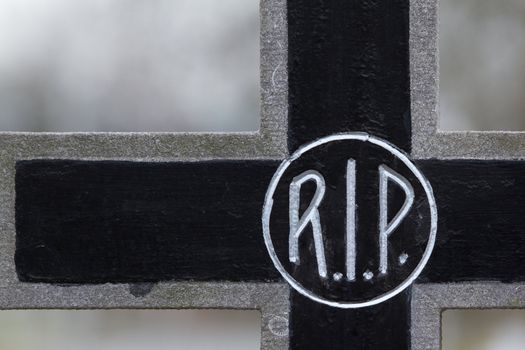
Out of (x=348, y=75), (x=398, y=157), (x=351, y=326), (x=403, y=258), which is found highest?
(x=348, y=75)

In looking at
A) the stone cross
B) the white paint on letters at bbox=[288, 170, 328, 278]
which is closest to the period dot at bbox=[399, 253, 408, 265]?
the stone cross

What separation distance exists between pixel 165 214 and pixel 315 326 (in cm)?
29

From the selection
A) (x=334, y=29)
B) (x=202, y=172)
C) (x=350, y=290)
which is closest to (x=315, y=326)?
(x=350, y=290)

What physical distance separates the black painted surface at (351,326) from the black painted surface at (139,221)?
0.08 m

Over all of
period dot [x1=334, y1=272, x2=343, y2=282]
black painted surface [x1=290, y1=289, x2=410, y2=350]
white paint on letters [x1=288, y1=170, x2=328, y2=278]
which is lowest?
black painted surface [x1=290, y1=289, x2=410, y2=350]

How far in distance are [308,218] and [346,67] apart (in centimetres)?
24

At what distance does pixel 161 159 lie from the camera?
1425 mm

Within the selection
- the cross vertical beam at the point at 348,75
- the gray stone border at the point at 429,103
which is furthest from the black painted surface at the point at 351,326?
the gray stone border at the point at 429,103

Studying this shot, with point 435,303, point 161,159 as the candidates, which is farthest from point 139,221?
point 435,303

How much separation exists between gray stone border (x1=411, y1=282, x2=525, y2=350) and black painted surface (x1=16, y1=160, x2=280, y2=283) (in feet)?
0.75

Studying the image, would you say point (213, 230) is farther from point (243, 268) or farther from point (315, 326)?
point (315, 326)

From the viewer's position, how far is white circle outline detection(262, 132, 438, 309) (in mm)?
1399

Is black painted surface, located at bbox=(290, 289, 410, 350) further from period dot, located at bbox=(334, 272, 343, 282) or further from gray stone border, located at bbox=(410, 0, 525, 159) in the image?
gray stone border, located at bbox=(410, 0, 525, 159)

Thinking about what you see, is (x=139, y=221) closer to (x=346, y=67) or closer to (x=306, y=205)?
(x=306, y=205)
